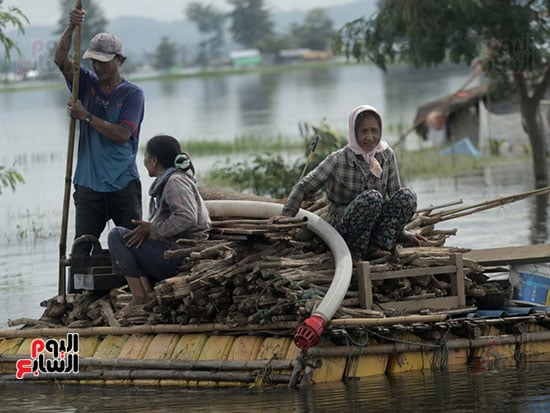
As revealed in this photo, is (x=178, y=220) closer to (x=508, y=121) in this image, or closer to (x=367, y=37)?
(x=367, y=37)

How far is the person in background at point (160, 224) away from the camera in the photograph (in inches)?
367

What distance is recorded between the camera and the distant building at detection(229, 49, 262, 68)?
509ft

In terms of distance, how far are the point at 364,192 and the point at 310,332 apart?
46.4 inches

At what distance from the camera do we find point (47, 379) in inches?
380

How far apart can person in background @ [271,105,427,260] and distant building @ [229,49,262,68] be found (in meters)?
145

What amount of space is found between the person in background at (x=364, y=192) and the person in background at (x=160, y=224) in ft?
2.12

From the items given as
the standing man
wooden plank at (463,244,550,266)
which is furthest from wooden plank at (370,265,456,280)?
the standing man

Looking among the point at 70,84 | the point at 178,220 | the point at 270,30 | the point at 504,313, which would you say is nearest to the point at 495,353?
the point at 504,313

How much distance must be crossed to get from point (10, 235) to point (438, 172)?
9.35 m

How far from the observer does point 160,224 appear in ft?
30.7

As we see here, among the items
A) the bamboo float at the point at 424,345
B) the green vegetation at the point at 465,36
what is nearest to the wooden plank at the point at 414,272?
the bamboo float at the point at 424,345

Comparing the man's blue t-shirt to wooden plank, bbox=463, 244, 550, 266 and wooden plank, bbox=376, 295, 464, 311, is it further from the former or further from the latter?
wooden plank, bbox=463, 244, 550, 266

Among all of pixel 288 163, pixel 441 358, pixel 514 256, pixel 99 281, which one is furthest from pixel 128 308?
pixel 288 163

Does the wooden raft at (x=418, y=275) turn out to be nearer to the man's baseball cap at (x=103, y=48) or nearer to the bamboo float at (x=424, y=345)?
the bamboo float at (x=424, y=345)
